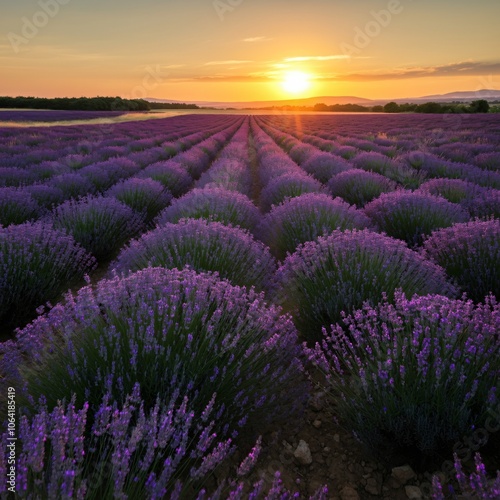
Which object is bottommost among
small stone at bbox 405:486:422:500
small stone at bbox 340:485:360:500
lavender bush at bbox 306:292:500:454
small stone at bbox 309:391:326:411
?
small stone at bbox 340:485:360:500

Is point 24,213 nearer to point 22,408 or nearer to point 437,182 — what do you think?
point 22,408

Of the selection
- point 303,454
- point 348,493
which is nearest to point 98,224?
point 303,454

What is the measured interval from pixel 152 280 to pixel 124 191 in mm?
4608

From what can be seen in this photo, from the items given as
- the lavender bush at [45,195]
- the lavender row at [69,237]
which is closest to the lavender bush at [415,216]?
the lavender row at [69,237]

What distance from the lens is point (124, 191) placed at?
6676 mm

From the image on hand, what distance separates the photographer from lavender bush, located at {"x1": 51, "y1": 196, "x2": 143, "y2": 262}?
4969mm

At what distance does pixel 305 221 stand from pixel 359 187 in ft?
8.76

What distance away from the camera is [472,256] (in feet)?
11.5

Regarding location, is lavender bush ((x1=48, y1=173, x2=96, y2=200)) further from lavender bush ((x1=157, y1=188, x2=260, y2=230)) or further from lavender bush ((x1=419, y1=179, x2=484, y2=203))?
lavender bush ((x1=419, y1=179, x2=484, y2=203))

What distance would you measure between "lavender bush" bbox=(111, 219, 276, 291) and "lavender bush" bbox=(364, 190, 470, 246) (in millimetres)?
1973

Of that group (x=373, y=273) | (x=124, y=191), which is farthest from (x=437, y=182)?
(x=124, y=191)

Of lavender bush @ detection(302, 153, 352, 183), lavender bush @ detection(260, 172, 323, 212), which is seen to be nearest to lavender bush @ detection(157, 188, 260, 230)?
lavender bush @ detection(260, 172, 323, 212)

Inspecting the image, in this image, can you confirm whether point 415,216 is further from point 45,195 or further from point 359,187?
point 45,195

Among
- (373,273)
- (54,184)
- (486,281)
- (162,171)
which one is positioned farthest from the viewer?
(162,171)
